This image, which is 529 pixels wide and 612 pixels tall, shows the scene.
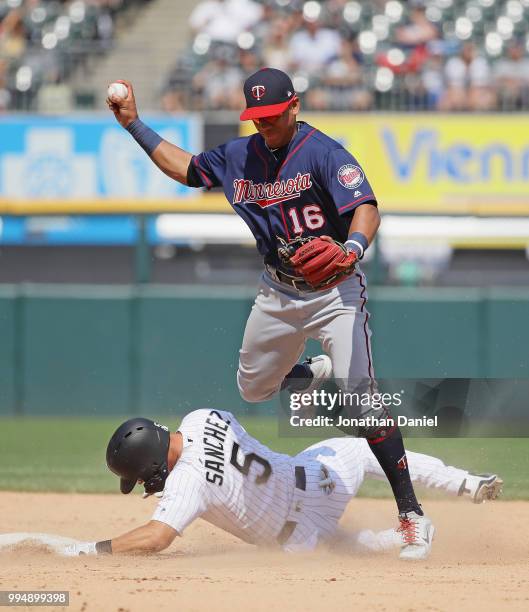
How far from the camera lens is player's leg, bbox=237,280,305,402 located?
5.20m

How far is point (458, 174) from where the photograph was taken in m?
12.3

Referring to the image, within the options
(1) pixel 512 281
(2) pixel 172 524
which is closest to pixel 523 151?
(1) pixel 512 281

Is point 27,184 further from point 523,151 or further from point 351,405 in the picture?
point 351,405

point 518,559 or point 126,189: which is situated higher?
point 126,189

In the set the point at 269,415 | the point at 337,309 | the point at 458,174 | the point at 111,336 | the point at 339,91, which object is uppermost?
the point at 339,91

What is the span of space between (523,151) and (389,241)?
11.5ft

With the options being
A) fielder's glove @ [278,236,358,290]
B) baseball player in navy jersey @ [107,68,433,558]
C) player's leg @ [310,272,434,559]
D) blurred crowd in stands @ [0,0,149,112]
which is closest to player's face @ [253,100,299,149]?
baseball player in navy jersey @ [107,68,433,558]

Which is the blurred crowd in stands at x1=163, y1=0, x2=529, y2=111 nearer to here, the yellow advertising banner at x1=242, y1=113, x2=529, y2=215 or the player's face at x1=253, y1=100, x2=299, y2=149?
the yellow advertising banner at x1=242, y1=113, x2=529, y2=215

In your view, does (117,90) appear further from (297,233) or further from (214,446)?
(214,446)

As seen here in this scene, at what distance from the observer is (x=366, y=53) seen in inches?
527

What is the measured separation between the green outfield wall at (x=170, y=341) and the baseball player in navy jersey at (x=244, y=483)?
3.78m

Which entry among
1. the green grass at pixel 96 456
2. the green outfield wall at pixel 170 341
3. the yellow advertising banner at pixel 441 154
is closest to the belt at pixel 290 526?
the green grass at pixel 96 456

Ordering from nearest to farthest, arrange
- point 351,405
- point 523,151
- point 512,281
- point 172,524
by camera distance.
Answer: point 172,524, point 351,405, point 512,281, point 523,151

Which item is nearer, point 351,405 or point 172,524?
point 172,524
